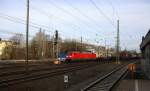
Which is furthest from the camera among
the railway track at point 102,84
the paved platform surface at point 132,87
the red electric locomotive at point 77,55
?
the red electric locomotive at point 77,55

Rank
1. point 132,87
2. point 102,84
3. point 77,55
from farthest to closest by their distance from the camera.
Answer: point 77,55, point 102,84, point 132,87

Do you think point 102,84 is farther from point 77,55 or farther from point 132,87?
point 77,55

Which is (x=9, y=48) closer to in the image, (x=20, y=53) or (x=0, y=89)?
(x=20, y=53)

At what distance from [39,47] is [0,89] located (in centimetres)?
10353

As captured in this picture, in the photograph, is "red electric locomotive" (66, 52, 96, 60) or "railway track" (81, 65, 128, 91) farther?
"red electric locomotive" (66, 52, 96, 60)

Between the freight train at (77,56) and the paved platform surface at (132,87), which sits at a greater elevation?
the freight train at (77,56)

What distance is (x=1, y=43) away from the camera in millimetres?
147000

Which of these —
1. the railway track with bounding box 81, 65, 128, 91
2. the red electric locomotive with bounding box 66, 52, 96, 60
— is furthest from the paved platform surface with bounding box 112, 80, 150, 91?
the red electric locomotive with bounding box 66, 52, 96, 60

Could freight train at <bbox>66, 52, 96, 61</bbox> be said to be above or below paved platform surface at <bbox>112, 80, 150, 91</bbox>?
above

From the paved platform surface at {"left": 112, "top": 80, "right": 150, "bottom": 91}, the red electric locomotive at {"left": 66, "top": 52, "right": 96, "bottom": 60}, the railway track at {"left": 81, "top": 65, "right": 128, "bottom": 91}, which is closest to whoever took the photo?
the railway track at {"left": 81, "top": 65, "right": 128, "bottom": 91}

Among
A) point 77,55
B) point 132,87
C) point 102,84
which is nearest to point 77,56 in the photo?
point 77,55

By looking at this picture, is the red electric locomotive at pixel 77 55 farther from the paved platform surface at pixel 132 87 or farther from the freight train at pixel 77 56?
the paved platform surface at pixel 132 87

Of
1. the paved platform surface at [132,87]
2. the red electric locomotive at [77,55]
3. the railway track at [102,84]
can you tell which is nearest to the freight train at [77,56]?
the red electric locomotive at [77,55]

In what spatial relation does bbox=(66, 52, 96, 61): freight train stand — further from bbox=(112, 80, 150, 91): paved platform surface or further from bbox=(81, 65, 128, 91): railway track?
bbox=(112, 80, 150, 91): paved platform surface
